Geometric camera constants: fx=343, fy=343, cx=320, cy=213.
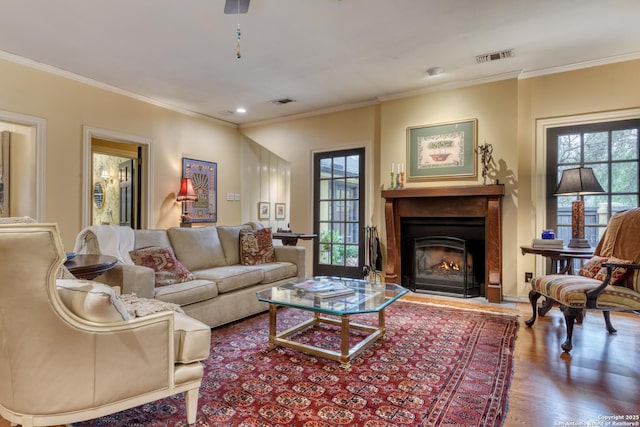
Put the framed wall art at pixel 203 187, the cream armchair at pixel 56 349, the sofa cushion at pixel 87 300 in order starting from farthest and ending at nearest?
the framed wall art at pixel 203 187
the sofa cushion at pixel 87 300
the cream armchair at pixel 56 349

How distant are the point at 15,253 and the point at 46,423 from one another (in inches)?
26.1

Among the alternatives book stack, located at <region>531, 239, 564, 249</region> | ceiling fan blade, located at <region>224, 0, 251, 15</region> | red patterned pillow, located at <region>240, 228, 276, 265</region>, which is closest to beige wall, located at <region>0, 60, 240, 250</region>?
red patterned pillow, located at <region>240, 228, 276, 265</region>

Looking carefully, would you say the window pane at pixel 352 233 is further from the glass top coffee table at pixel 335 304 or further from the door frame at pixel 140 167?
the door frame at pixel 140 167

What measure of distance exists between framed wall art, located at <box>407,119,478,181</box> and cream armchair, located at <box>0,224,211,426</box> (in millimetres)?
3774

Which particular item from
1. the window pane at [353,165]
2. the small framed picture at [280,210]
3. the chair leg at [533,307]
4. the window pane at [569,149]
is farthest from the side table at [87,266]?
the small framed picture at [280,210]

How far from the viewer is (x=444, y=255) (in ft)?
14.5

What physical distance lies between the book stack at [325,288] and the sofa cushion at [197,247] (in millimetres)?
1127

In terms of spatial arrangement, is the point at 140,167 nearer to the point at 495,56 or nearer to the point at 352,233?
the point at 352,233

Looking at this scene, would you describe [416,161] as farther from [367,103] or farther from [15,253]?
[15,253]

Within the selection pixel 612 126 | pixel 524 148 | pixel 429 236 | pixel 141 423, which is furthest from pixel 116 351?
pixel 612 126

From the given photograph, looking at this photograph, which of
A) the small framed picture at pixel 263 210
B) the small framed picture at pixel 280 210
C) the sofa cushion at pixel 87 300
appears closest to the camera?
the sofa cushion at pixel 87 300

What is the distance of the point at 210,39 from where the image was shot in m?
3.19

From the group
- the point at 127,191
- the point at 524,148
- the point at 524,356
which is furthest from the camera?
the point at 127,191

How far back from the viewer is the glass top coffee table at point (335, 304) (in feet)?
7.36
